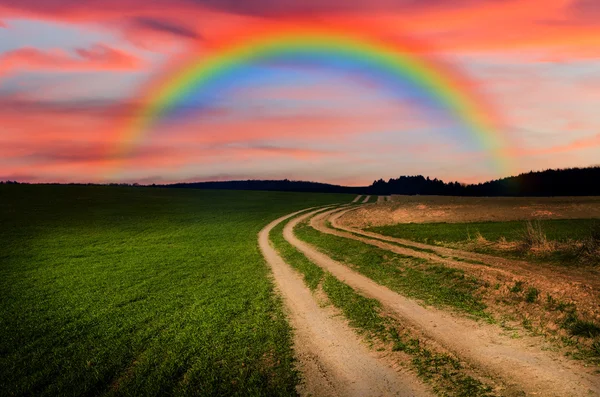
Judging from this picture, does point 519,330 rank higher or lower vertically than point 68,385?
higher

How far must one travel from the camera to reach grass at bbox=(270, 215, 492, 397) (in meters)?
8.68

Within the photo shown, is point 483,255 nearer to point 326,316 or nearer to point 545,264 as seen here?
point 545,264

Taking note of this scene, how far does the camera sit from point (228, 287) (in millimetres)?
19391

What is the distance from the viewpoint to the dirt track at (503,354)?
853 centimetres

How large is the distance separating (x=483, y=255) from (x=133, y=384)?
21.7 meters

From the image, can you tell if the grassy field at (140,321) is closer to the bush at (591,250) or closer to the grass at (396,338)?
the grass at (396,338)

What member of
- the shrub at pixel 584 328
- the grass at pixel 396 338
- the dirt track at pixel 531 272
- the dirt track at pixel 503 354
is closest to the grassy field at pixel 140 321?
the grass at pixel 396 338

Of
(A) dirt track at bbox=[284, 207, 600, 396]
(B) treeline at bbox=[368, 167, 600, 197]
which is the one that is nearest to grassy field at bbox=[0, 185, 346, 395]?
(A) dirt track at bbox=[284, 207, 600, 396]

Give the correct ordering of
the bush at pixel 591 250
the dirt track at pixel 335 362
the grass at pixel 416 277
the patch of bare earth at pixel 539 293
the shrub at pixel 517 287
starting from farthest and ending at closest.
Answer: the bush at pixel 591 250, the grass at pixel 416 277, the shrub at pixel 517 287, the patch of bare earth at pixel 539 293, the dirt track at pixel 335 362

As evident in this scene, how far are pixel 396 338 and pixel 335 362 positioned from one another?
254 centimetres

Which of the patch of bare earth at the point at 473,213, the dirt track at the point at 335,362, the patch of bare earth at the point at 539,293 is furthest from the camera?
the patch of bare earth at the point at 473,213

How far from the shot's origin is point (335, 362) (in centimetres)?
1032

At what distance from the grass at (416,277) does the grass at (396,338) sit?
2.68m

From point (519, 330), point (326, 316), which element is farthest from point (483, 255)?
point (326, 316)
